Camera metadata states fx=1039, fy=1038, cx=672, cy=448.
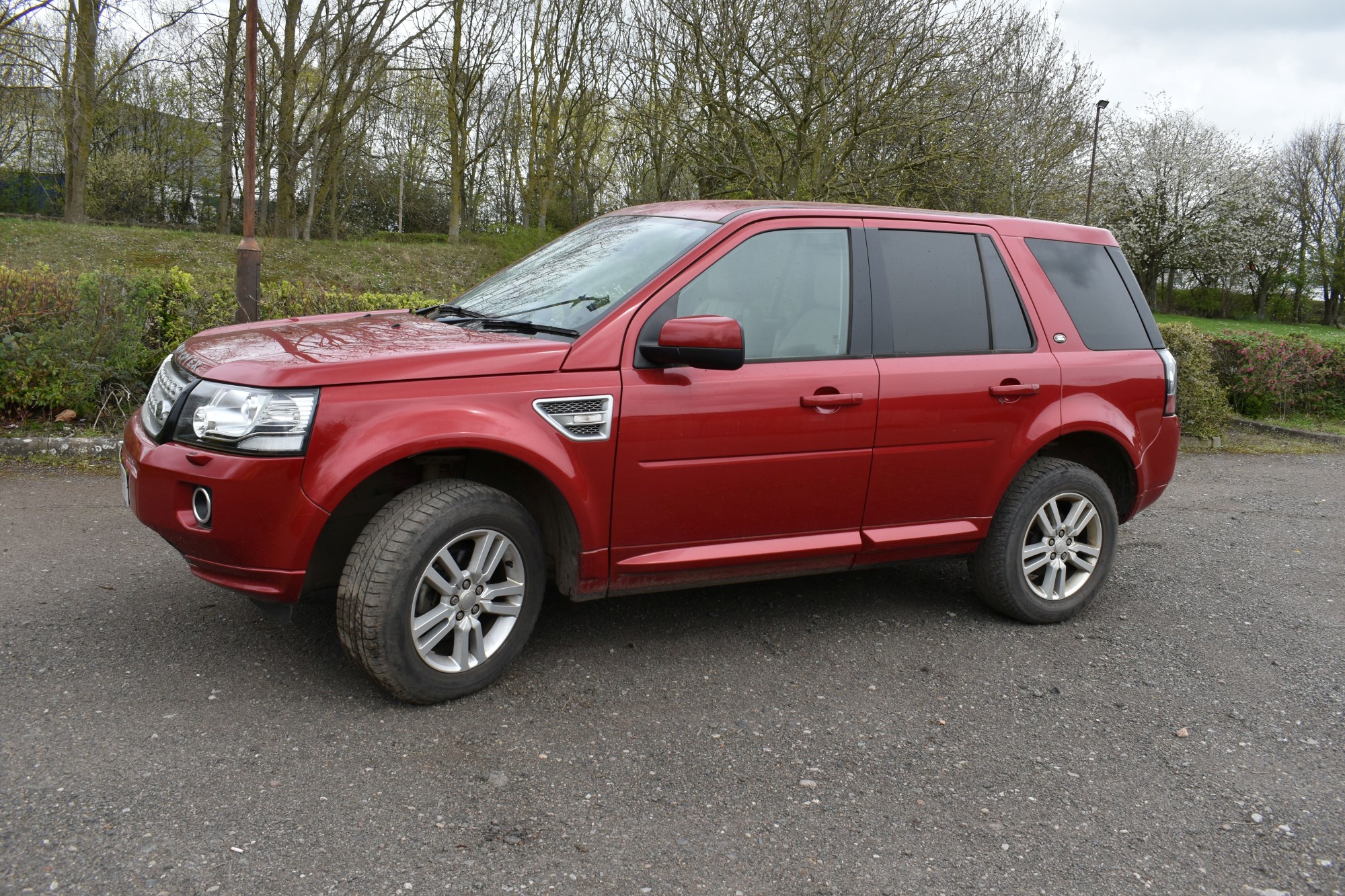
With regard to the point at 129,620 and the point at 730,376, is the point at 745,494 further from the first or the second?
the point at 129,620

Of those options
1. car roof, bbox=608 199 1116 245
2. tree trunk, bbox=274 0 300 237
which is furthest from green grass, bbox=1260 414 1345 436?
tree trunk, bbox=274 0 300 237

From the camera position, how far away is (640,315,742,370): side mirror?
144 inches

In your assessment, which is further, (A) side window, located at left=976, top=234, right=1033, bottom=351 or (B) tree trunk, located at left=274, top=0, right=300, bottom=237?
(B) tree trunk, located at left=274, top=0, right=300, bottom=237

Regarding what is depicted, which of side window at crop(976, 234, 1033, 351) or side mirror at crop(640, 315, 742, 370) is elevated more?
side window at crop(976, 234, 1033, 351)

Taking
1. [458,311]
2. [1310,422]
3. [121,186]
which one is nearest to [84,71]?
[121,186]

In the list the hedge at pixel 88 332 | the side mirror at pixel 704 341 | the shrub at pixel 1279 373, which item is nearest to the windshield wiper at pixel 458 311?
the side mirror at pixel 704 341

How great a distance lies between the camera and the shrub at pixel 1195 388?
11000 mm

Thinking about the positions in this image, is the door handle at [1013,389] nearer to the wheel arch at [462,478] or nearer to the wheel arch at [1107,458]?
the wheel arch at [1107,458]

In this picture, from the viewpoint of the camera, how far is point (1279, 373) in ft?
41.8

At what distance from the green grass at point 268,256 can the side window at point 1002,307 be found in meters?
16.5

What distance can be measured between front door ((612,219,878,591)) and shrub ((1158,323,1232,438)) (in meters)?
8.06

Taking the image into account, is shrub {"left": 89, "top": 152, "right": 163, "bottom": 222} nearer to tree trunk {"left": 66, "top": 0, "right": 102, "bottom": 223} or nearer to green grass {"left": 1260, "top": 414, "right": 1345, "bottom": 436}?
tree trunk {"left": 66, "top": 0, "right": 102, "bottom": 223}

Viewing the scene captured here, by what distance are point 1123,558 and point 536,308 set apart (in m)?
4.04

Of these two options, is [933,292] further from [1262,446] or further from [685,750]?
[1262,446]
